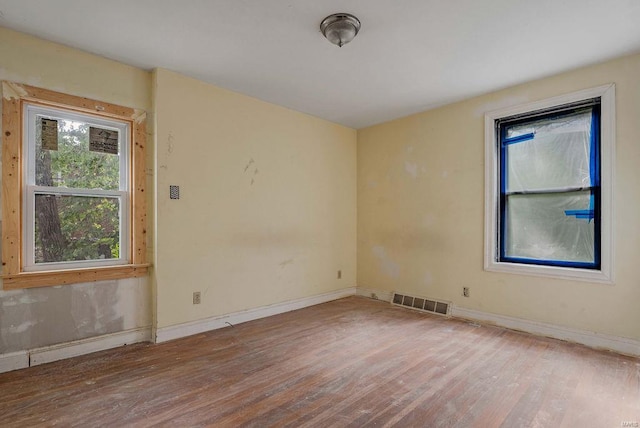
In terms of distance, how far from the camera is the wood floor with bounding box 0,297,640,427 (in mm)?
1885

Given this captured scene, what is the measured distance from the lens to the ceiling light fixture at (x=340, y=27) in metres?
2.28

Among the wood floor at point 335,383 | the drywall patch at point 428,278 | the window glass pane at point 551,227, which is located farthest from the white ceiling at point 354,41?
the wood floor at point 335,383

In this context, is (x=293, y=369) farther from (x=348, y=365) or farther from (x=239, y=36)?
(x=239, y=36)

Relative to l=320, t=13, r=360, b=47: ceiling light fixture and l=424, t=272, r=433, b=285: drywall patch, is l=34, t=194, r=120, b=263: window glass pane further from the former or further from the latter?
l=424, t=272, r=433, b=285: drywall patch

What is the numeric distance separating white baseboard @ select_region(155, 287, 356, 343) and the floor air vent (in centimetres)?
91

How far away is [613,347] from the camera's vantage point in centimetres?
281

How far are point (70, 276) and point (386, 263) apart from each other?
375 centimetres

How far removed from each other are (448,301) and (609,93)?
2699 millimetres

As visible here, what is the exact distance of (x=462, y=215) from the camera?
3.87 metres

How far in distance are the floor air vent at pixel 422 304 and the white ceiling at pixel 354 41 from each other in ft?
8.66

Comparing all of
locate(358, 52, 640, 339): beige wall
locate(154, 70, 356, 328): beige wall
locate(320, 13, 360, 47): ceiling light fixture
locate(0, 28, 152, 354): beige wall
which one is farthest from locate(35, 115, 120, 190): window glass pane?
locate(358, 52, 640, 339): beige wall

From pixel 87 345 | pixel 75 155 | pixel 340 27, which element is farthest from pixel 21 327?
pixel 340 27

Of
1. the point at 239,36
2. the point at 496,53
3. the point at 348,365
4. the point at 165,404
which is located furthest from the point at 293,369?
the point at 496,53

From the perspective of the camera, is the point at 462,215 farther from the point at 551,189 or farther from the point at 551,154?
the point at 551,154
